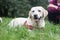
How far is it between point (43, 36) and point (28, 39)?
49 cm

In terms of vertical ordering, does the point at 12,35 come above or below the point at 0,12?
above

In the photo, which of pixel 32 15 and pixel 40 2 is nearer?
pixel 32 15

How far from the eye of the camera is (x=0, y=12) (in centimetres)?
1461

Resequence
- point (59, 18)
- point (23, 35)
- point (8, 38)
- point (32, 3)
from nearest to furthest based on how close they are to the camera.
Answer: point (8, 38)
point (23, 35)
point (59, 18)
point (32, 3)

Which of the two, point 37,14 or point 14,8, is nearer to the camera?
point 37,14

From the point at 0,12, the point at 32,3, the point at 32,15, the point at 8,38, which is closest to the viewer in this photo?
the point at 8,38

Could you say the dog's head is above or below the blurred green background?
above

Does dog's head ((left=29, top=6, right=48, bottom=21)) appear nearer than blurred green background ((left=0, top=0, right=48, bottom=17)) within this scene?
Yes

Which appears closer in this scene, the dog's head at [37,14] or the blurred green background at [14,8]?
the dog's head at [37,14]

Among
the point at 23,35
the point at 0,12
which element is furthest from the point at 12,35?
the point at 0,12

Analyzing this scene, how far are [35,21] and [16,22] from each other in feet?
1.92

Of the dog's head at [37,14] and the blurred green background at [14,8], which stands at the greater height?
the dog's head at [37,14]

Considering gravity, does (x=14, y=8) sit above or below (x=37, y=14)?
below

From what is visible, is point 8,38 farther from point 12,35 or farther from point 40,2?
point 40,2
